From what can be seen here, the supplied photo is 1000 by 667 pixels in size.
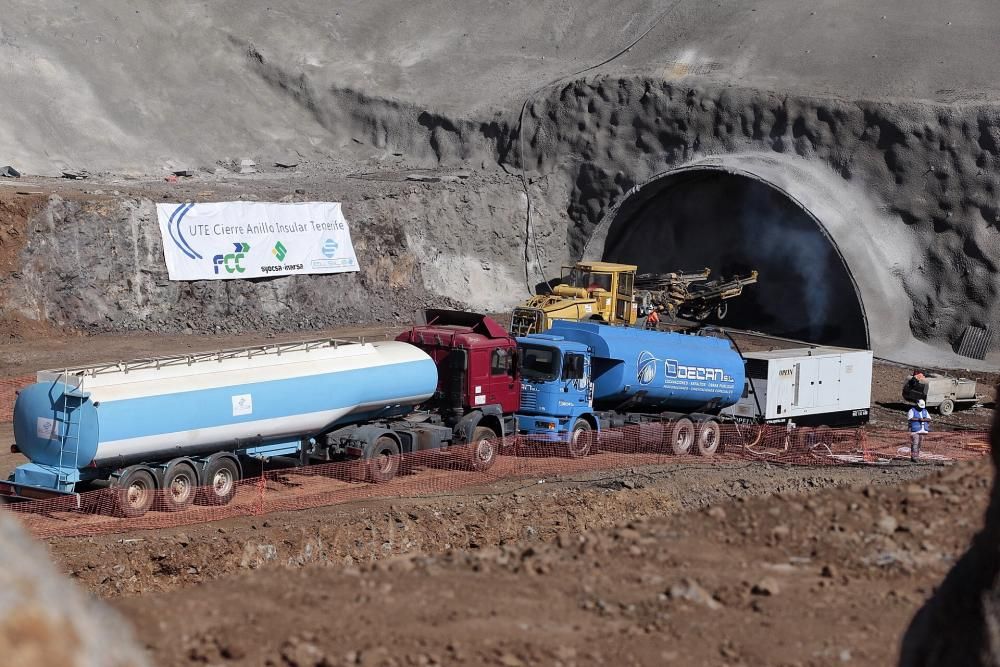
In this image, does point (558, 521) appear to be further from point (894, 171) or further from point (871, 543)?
point (894, 171)

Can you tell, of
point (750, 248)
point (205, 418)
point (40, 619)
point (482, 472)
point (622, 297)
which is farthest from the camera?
point (750, 248)

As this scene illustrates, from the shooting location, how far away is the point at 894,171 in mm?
42062

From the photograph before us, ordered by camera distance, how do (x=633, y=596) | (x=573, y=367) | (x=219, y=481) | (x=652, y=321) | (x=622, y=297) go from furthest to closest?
(x=622, y=297) → (x=652, y=321) → (x=573, y=367) → (x=219, y=481) → (x=633, y=596)

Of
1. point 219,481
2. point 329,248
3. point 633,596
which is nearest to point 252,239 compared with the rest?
point 329,248

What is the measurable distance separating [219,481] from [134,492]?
1.63m

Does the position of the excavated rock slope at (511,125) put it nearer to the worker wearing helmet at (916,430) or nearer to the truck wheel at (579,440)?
the worker wearing helmet at (916,430)

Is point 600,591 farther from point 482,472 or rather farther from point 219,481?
point 482,472

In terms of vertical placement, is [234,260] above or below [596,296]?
above

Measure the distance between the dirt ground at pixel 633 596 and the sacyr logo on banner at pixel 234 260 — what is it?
71.5 feet

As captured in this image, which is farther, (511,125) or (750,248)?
(511,125)

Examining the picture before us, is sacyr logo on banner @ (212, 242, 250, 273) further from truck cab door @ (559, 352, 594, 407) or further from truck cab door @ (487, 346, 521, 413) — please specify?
truck cab door @ (559, 352, 594, 407)

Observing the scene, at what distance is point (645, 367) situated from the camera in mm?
26500

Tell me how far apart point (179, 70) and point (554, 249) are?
1956 centimetres

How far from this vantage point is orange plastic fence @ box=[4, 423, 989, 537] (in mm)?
19734
